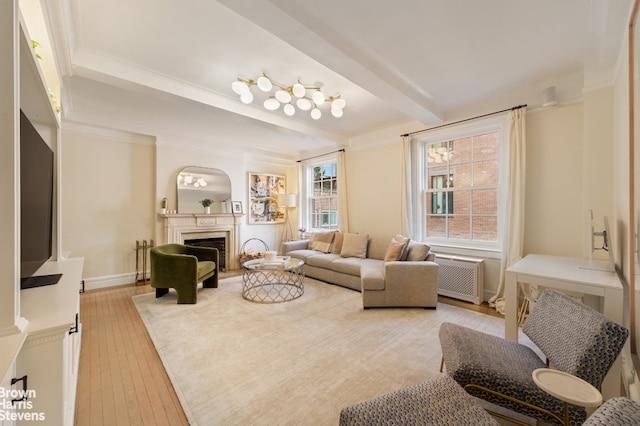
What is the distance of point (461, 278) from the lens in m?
3.56

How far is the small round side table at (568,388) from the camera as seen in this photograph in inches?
37.3

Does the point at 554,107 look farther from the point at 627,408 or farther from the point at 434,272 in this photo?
the point at 627,408

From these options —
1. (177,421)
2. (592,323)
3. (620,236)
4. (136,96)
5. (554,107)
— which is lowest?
(177,421)

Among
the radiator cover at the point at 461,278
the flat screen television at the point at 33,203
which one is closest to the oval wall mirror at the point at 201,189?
the flat screen television at the point at 33,203

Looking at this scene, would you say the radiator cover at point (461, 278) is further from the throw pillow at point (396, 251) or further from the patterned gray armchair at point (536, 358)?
the patterned gray armchair at point (536, 358)

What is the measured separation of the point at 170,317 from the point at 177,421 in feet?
5.57

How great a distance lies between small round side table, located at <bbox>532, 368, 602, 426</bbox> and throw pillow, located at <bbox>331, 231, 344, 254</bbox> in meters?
3.86

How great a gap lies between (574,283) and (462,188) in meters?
2.28

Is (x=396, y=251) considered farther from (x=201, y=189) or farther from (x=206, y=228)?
(x=201, y=189)

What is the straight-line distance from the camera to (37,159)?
164cm

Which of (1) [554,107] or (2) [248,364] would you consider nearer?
(2) [248,364]

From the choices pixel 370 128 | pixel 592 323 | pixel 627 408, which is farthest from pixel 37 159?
pixel 370 128

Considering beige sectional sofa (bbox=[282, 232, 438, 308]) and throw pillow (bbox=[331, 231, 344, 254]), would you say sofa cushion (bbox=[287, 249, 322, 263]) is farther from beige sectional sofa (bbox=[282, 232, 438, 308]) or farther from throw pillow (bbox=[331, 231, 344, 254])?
throw pillow (bbox=[331, 231, 344, 254])

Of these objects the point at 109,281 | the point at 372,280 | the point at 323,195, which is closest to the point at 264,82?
the point at 372,280
